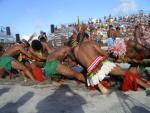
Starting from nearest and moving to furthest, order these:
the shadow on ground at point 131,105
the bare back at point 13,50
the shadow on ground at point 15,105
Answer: the shadow on ground at point 131,105
the shadow on ground at point 15,105
the bare back at point 13,50

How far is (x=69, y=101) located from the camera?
612cm

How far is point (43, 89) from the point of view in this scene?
7.40 m

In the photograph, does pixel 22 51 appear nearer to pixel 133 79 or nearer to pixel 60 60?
pixel 60 60

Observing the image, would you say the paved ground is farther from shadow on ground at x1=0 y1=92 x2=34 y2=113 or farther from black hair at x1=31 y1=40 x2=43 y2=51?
black hair at x1=31 y1=40 x2=43 y2=51

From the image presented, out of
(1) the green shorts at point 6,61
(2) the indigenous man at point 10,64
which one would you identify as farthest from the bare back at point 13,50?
(1) the green shorts at point 6,61

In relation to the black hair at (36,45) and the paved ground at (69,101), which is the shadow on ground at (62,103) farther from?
the black hair at (36,45)

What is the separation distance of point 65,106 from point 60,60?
7.69ft

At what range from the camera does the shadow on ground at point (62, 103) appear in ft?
18.1

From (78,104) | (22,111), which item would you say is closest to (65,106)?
(78,104)

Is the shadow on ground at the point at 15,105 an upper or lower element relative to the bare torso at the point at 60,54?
lower

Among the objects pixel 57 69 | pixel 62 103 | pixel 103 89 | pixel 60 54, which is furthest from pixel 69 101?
pixel 60 54

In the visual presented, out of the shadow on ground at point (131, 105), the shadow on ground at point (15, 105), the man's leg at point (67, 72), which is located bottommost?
the shadow on ground at point (15, 105)

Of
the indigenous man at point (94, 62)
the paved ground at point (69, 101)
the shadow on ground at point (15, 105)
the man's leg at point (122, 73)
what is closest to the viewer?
the paved ground at point (69, 101)

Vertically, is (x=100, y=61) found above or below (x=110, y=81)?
above
